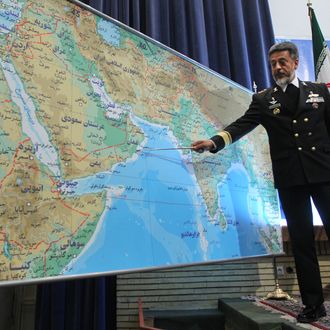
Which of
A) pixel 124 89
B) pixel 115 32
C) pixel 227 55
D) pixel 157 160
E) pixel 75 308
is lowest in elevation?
pixel 75 308

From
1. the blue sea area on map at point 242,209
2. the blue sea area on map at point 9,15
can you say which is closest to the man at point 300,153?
the blue sea area on map at point 242,209

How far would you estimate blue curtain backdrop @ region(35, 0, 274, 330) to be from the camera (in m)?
1.80

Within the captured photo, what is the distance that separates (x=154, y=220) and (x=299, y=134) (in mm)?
688

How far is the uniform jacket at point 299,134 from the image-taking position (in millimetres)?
1349

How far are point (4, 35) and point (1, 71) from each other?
0.12 metres

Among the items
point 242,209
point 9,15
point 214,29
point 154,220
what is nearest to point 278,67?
point 242,209

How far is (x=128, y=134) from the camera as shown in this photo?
1.29 meters

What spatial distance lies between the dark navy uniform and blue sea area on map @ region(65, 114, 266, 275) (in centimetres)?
24

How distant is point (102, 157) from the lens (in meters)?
1.17

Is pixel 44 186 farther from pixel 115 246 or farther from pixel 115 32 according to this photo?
pixel 115 32

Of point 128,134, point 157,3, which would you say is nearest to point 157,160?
point 128,134

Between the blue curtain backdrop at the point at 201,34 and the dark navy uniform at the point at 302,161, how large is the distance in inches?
36.2

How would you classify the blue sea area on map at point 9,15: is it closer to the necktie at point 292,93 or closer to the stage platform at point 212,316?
the necktie at point 292,93

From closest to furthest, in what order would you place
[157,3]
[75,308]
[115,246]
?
[115,246]
[75,308]
[157,3]
